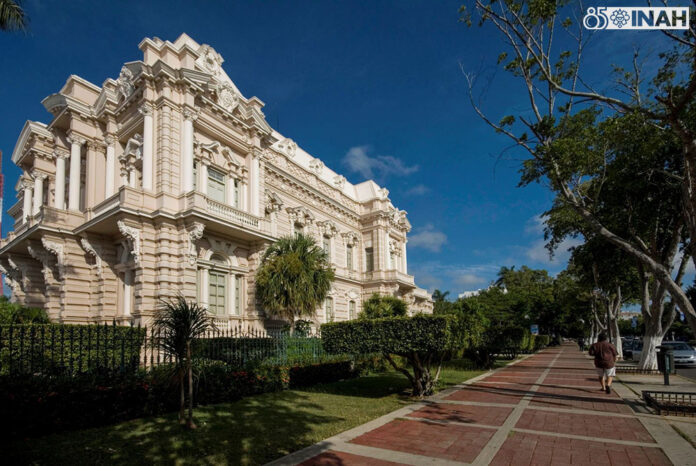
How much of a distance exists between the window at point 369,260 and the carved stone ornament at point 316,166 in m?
7.63


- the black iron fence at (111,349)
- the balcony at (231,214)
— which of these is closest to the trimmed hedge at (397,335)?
the black iron fence at (111,349)

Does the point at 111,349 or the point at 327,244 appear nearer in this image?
the point at 111,349

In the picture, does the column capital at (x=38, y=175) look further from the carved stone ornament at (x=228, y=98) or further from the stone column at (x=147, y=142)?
the carved stone ornament at (x=228, y=98)

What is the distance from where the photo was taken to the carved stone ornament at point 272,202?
22598 mm

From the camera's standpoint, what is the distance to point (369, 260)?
32.1 meters

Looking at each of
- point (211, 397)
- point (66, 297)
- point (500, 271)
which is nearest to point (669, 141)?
point (211, 397)

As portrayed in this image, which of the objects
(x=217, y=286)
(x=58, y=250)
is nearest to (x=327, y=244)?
(x=217, y=286)

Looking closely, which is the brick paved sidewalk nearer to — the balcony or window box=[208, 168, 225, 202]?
the balcony

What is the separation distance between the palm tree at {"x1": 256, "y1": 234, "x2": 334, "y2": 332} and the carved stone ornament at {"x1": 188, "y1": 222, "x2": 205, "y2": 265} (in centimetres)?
310

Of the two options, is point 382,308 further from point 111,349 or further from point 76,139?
point 76,139

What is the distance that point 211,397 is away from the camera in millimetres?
9750

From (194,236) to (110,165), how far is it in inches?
241

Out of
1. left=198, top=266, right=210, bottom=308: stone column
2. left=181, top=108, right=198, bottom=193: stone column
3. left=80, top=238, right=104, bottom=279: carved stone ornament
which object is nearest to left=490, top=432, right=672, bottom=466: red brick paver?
left=198, top=266, right=210, bottom=308: stone column

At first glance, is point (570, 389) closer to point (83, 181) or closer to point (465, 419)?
point (465, 419)
